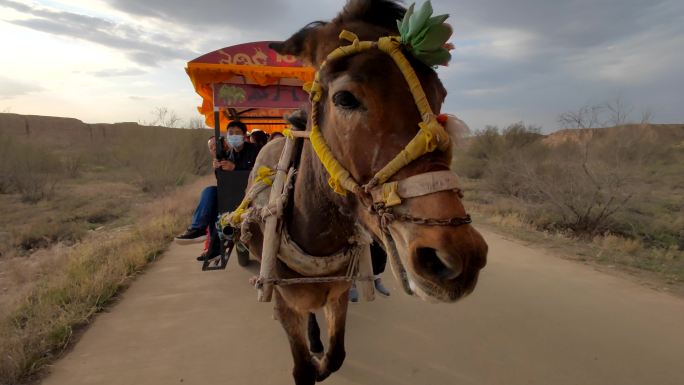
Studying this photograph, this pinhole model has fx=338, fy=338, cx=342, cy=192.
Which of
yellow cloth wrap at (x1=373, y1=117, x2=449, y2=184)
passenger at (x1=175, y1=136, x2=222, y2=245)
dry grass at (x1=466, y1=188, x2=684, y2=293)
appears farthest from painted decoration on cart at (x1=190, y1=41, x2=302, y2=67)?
dry grass at (x1=466, y1=188, x2=684, y2=293)

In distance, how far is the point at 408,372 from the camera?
3072mm

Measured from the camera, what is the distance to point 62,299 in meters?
4.14

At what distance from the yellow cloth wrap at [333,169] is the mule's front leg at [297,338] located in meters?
1.28

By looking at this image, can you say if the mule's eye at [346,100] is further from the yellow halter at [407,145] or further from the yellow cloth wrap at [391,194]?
the yellow cloth wrap at [391,194]

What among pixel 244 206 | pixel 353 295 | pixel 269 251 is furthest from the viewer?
pixel 353 295

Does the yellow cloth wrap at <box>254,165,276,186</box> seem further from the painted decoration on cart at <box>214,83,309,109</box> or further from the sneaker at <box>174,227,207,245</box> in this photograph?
the sneaker at <box>174,227,207,245</box>

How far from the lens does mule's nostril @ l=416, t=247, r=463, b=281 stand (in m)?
1.06

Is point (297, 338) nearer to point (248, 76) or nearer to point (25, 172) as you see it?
point (248, 76)

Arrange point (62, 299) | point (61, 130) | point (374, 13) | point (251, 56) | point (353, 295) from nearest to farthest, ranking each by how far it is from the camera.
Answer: point (374, 13) < point (251, 56) < point (62, 299) < point (353, 295) < point (61, 130)

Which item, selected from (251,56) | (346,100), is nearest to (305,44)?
(346,100)

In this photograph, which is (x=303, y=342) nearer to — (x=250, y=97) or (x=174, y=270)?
(x=250, y=97)

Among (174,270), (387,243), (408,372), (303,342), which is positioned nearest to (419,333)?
(408,372)

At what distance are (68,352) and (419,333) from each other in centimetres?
351

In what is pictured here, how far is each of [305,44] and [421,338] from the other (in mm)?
3137
